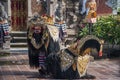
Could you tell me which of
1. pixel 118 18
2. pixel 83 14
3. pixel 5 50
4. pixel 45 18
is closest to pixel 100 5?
pixel 83 14

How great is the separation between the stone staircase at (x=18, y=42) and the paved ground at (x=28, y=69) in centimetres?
96

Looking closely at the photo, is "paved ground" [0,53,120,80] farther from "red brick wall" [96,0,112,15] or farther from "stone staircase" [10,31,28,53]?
"red brick wall" [96,0,112,15]

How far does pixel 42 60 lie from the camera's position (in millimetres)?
9344

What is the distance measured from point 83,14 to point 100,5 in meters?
1.77

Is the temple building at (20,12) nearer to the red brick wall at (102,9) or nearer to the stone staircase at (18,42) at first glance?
the stone staircase at (18,42)

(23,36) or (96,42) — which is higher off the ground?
(96,42)

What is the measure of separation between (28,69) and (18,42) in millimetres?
4733

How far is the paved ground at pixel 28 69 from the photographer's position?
31.0 ft

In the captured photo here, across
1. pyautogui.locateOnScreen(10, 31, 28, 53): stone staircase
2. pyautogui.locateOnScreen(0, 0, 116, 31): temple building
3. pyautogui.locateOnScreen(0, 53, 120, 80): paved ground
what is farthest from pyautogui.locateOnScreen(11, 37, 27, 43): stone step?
pyautogui.locateOnScreen(0, 53, 120, 80): paved ground

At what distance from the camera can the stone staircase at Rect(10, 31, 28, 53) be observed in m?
14.3

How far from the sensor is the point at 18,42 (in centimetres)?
1523

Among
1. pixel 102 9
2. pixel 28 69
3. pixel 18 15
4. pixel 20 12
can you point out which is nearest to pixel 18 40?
pixel 18 15

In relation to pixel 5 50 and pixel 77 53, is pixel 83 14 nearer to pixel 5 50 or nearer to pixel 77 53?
pixel 5 50

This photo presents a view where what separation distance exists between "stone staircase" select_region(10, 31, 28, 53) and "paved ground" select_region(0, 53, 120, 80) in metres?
0.96
